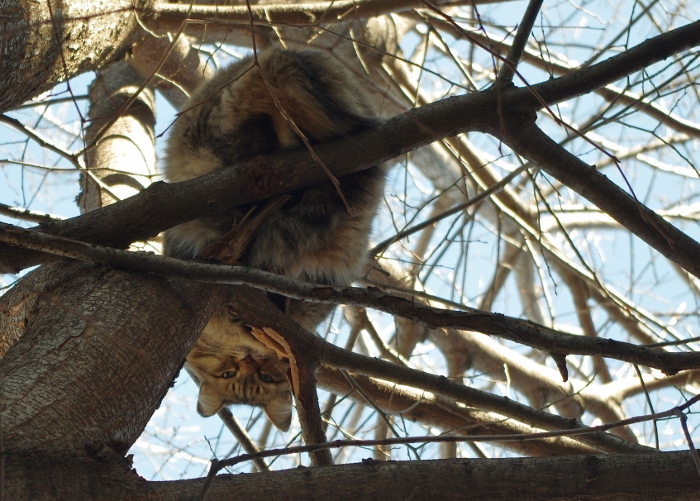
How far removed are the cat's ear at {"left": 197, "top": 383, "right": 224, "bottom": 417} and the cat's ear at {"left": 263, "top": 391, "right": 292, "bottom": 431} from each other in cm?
29

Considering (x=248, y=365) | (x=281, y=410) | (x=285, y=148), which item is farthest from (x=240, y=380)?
(x=285, y=148)

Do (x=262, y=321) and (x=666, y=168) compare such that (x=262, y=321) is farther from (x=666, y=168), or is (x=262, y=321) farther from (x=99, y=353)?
(x=666, y=168)

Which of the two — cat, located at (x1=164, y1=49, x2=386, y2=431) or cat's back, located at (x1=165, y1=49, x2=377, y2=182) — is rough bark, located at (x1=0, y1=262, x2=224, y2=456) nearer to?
cat, located at (x1=164, y1=49, x2=386, y2=431)

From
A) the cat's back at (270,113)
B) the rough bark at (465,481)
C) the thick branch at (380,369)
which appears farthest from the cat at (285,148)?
the rough bark at (465,481)

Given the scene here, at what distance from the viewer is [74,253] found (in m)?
1.86

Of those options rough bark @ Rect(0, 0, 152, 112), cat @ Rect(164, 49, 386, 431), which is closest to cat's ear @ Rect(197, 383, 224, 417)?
cat @ Rect(164, 49, 386, 431)

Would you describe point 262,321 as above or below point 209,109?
below

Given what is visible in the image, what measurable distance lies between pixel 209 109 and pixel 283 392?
176 centimetres

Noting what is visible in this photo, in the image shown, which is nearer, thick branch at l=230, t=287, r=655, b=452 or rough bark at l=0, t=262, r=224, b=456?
rough bark at l=0, t=262, r=224, b=456

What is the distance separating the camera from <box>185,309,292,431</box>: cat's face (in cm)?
367

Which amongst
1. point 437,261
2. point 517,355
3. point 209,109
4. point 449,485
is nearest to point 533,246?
point 517,355

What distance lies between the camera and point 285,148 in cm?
247

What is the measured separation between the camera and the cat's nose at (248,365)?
12.2ft

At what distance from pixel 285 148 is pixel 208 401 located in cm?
187
